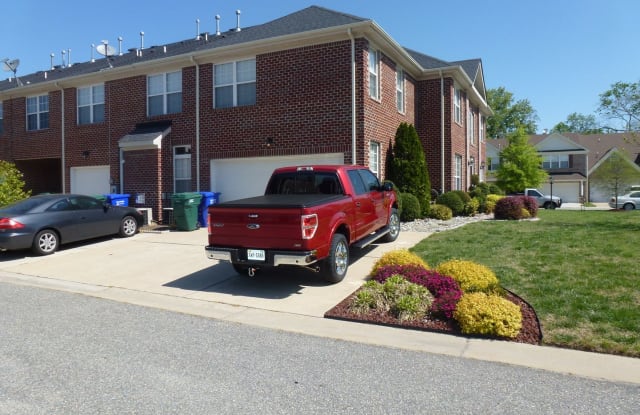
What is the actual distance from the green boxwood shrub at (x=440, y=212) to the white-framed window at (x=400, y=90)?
4017 mm

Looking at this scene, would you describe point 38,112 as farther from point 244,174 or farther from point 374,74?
point 374,74

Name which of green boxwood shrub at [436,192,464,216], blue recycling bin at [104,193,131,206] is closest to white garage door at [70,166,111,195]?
blue recycling bin at [104,193,131,206]

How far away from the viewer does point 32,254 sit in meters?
10.6

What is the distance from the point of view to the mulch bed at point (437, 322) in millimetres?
4867

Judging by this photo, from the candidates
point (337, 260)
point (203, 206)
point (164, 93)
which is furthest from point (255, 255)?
point (164, 93)

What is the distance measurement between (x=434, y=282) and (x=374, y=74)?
10.1 m

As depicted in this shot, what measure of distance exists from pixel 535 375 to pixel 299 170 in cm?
553

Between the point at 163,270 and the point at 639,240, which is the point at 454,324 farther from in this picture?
the point at 639,240

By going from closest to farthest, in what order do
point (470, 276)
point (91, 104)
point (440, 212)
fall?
point (470, 276), point (440, 212), point (91, 104)

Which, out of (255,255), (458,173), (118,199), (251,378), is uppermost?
(458,173)

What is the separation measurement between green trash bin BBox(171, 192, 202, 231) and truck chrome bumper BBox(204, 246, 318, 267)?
7139 millimetres

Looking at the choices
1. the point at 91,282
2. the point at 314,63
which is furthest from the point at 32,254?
the point at 314,63

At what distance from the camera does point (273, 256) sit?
652 centimetres

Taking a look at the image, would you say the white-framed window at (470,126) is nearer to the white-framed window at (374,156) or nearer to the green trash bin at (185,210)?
the white-framed window at (374,156)
